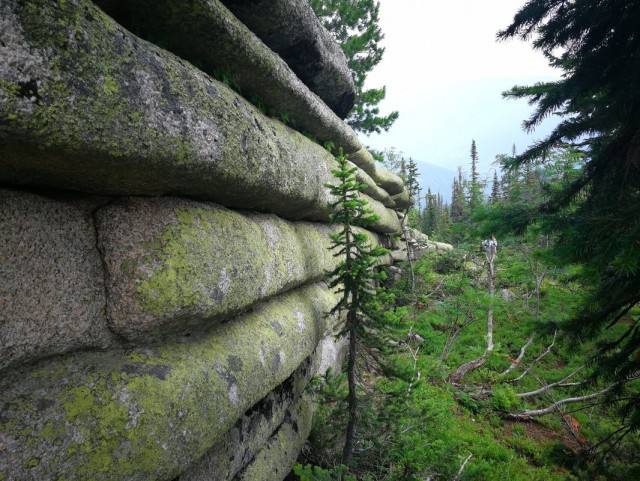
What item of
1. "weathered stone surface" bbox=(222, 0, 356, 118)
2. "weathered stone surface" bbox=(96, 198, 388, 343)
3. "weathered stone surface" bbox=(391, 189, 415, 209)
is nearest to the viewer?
"weathered stone surface" bbox=(96, 198, 388, 343)

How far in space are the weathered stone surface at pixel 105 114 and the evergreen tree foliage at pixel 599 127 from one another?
174 inches

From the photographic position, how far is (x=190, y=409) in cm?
276

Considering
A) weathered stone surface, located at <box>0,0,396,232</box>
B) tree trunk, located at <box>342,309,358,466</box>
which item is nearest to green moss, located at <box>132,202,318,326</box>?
weathered stone surface, located at <box>0,0,396,232</box>

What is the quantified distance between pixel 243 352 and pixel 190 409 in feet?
3.29

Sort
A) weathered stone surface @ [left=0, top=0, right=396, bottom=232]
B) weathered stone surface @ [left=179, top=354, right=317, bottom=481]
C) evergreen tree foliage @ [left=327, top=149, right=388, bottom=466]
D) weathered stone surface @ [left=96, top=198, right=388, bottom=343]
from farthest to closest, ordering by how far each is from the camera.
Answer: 1. evergreen tree foliage @ [left=327, top=149, right=388, bottom=466]
2. weathered stone surface @ [left=179, top=354, right=317, bottom=481]
3. weathered stone surface @ [left=96, top=198, right=388, bottom=343]
4. weathered stone surface @ [left=0, top=0, right=396, bottom=232]

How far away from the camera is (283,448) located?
4879 millimetres

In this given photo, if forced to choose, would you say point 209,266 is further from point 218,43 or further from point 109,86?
point 218,43

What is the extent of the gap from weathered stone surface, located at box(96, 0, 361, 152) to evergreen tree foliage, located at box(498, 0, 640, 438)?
13.2 feet

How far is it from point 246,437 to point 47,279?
3172 mm

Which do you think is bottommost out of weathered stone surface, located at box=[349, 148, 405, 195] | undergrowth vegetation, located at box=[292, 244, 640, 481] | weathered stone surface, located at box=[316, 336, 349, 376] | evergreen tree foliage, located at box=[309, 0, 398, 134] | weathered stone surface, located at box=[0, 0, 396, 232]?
undergrowth vegetation, located at box=[292, 244, 640, 481]

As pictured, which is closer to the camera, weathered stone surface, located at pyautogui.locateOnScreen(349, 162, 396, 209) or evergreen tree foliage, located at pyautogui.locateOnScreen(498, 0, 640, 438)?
evergreen tree foliage, located at pyautogui.locateOnScreen(498, 0, 640, 438)

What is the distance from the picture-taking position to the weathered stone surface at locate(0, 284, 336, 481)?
1.92 metres

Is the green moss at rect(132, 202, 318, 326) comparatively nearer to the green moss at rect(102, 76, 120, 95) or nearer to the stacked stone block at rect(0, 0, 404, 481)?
the stacked stone block at rect(0, 0, 404, 481)

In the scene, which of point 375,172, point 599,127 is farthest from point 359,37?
point 599,127
